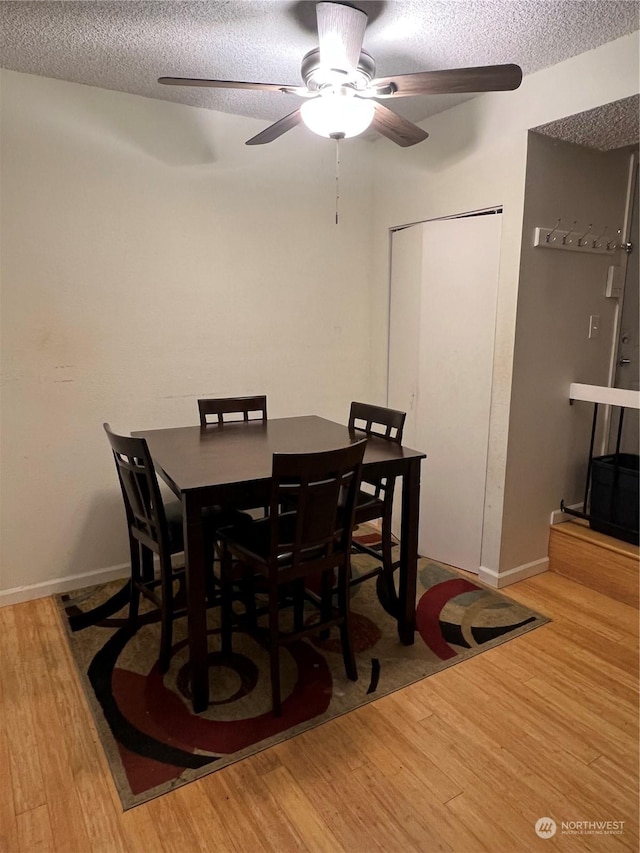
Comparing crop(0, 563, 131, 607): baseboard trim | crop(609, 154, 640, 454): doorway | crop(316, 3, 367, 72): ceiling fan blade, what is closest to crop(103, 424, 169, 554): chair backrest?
crop(0, 563, 131, 607): baseboard trim

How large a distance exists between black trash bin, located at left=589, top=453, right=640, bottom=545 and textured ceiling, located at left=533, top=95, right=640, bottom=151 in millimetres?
1594

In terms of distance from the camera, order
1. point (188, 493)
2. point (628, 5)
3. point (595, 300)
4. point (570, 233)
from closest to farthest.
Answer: point (188, 493), point (628, 5), point (570, 233), point (595, 300)

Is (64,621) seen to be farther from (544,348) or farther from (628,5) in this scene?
(628,5)

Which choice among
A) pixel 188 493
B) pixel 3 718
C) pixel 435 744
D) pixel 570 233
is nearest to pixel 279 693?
pixel 435 744

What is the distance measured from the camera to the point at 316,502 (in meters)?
1.82

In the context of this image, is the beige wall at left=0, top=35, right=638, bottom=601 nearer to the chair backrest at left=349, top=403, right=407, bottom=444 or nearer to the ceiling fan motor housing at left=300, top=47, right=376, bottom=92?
the chair backrest at left=349, top=403, right=407, bottom=444

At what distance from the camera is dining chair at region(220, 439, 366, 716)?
1.76 m

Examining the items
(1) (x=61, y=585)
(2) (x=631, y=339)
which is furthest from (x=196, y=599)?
(2) (x=631, y=339)

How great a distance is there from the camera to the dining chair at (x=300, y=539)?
1.76 meters

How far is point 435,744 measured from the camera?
179 cm

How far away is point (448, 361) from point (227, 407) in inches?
50.3

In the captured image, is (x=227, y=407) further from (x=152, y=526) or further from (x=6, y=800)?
(x=6, y=800)

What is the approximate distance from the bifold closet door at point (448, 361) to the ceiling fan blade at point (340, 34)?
122 centimetres

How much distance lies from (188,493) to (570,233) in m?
2.33
